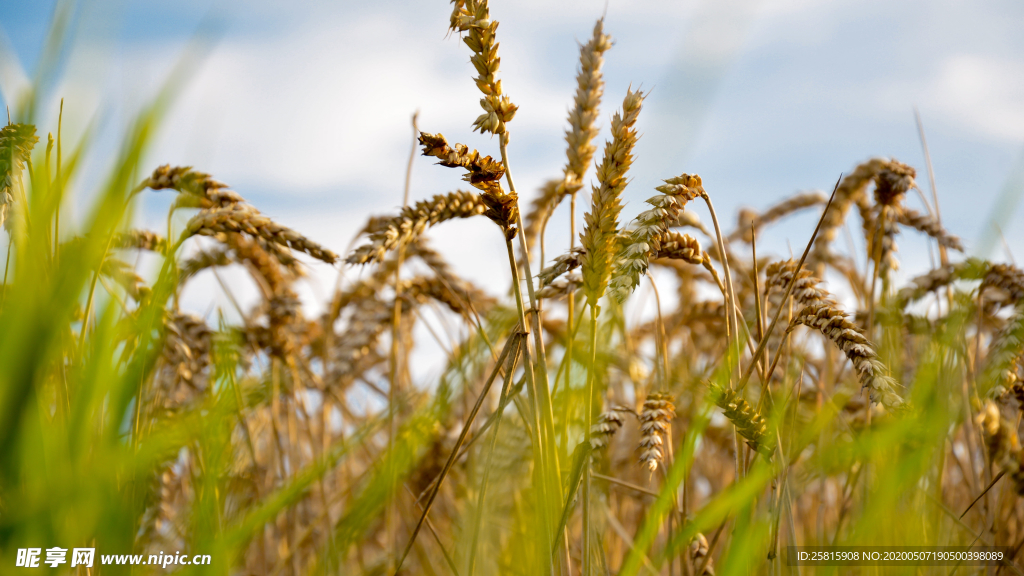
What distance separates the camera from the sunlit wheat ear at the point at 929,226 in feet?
6.07

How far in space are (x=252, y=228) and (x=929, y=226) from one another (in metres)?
2.10

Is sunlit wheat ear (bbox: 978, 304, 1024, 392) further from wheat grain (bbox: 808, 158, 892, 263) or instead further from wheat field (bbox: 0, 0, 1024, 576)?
wheat grain (bbox: 808, 158, 892, 263)

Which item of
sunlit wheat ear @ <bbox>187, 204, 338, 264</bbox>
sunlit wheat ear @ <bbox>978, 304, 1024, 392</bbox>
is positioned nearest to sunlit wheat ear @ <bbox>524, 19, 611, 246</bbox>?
sunlit wheat ear @ <bbox>187, 204, 338, 264</bbox>

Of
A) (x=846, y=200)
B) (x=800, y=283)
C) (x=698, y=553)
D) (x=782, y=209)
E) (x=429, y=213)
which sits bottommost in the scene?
(x=698, y=553)

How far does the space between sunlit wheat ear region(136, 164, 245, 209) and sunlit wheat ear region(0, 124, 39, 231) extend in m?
0.28

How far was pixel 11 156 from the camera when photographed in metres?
0.85

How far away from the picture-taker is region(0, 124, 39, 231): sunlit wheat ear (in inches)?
32.2

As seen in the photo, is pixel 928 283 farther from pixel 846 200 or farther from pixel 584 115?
pixel 584 115

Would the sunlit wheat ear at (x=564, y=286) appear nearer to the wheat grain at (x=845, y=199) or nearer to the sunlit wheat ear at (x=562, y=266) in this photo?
the sunlit wheat ear at (x=562, y=266)

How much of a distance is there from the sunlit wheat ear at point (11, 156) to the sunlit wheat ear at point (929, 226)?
2291 millimetres

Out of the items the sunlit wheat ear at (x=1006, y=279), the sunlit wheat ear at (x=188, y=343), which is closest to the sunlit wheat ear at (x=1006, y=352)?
the sunlit wheat ear at (x=1006, y=279)

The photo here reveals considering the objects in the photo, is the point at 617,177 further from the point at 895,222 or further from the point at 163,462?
the point at 895,222

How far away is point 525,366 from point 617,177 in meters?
0.31

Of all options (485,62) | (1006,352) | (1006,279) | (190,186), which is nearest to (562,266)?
(485,62)
